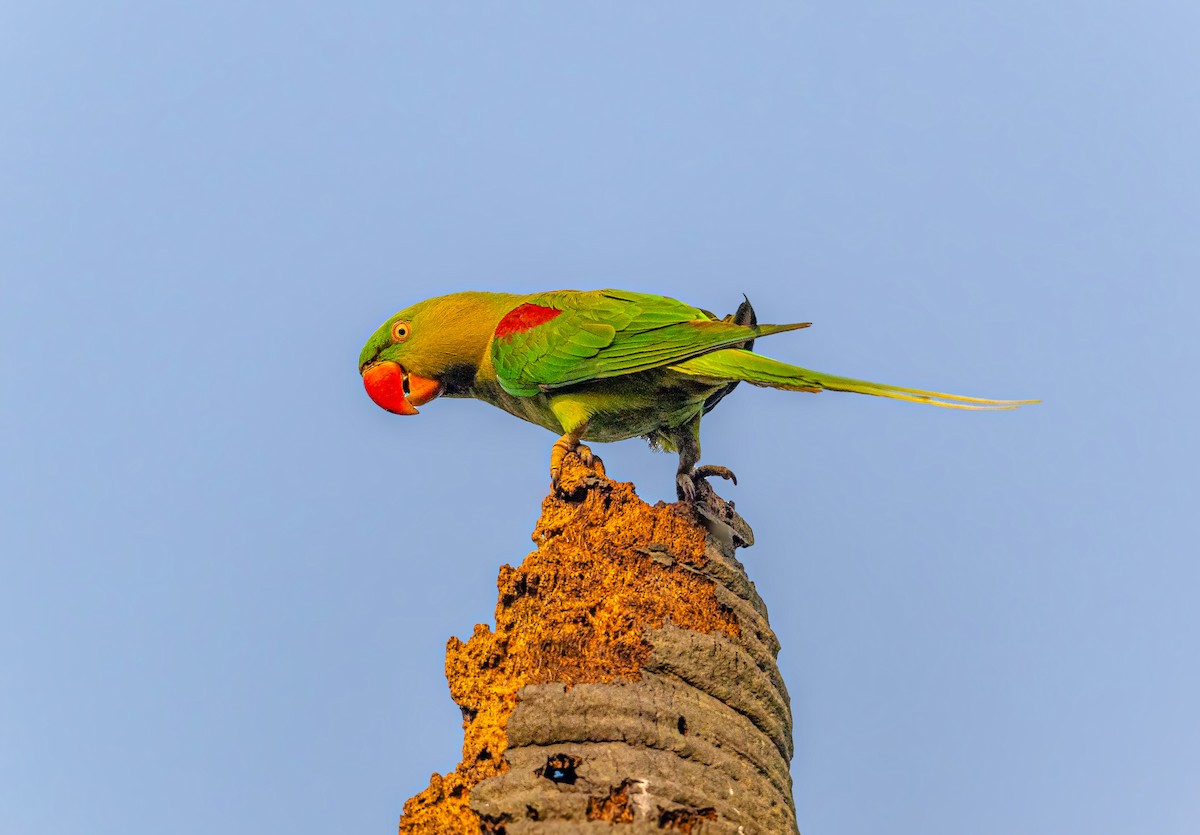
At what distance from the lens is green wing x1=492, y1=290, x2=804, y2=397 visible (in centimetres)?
860

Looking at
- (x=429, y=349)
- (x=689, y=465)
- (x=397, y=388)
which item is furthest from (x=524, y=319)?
(x=689, y=465)

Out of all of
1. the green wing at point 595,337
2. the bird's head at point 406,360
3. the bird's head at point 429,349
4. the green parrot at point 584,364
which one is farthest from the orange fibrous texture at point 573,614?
the bird's head at point 406,360

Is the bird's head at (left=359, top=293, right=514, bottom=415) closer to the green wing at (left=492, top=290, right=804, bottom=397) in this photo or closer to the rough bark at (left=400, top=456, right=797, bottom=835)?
the green wing at (left=492, top=290, right=804, bottom=397)

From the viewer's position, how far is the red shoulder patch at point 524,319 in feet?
31.5

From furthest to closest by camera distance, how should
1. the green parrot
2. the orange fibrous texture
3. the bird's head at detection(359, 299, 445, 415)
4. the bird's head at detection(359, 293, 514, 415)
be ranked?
the bird's head at detection(359, 299, 445, 415) → the bird's head at detection(359, 293, 514, 415) → the green parrot → the orange fibrous texture

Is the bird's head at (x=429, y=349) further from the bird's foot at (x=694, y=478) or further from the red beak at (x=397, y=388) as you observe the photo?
the bird's foot at (x=694, y=478)

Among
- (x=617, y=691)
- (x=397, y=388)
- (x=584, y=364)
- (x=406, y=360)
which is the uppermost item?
(x=406, y=360)

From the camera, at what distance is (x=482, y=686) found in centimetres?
632

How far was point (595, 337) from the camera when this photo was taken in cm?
913

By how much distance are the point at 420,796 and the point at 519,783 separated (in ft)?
1.93

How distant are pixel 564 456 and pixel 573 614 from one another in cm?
197

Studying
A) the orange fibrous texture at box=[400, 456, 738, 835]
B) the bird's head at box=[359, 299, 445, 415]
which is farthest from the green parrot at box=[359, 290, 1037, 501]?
the orange fibrous texture at box=[400, 456, 738, 835]

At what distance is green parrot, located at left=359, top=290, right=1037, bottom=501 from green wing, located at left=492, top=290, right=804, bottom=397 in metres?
0.01

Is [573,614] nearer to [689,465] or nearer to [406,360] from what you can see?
[689,465]
